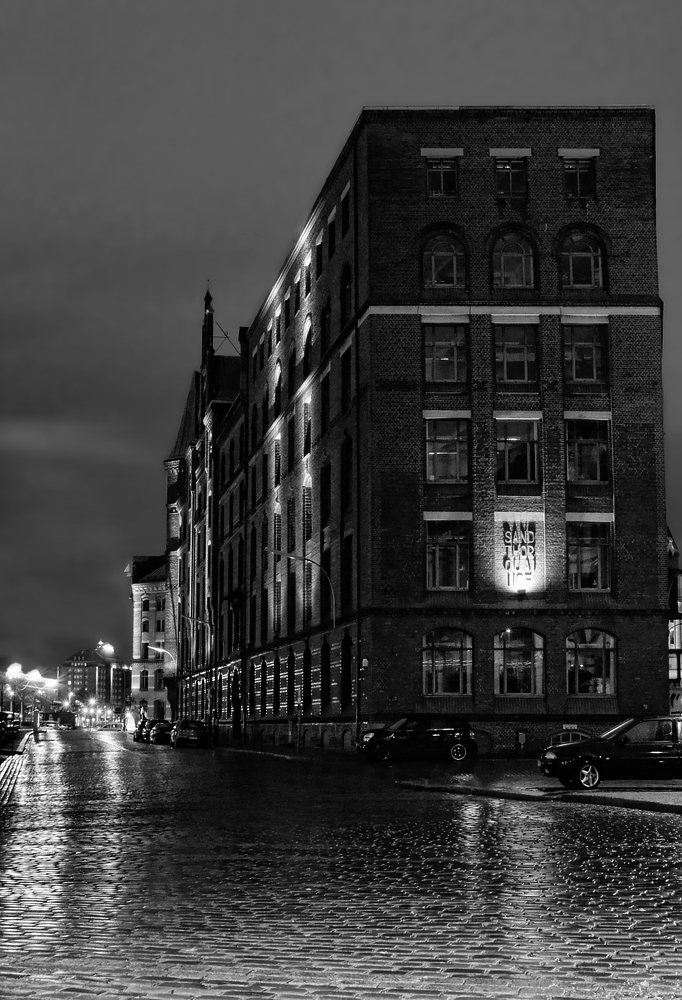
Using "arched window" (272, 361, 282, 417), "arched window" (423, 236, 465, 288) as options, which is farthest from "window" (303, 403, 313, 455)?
"arched window" (423, 236, 465, 288)

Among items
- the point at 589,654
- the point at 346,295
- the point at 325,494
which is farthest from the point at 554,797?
the point at 325,494

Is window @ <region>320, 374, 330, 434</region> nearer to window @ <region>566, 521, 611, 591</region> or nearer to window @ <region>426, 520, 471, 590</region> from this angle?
window @ <region>426, 520, 471, 590</region>

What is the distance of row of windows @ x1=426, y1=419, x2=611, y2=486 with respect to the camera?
49.3 m

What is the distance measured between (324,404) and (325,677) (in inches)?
458

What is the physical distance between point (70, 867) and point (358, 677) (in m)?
36.2

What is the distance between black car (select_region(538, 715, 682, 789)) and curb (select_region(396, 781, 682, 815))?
127 centimetres

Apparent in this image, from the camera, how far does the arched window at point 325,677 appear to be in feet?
182

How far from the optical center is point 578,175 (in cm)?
5078

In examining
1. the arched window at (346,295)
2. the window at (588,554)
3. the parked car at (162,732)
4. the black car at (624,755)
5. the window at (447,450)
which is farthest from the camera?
the parked car at (162,732)

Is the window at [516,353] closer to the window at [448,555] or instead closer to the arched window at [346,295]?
the window at [448,555]

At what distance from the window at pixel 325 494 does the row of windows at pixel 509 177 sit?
12577mm

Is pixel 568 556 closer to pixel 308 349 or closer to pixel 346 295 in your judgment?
pixel 346 295

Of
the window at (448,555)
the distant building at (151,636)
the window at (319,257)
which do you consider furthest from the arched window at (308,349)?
the distant building at (151,636)

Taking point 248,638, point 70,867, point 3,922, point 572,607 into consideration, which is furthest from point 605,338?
point 3,922
